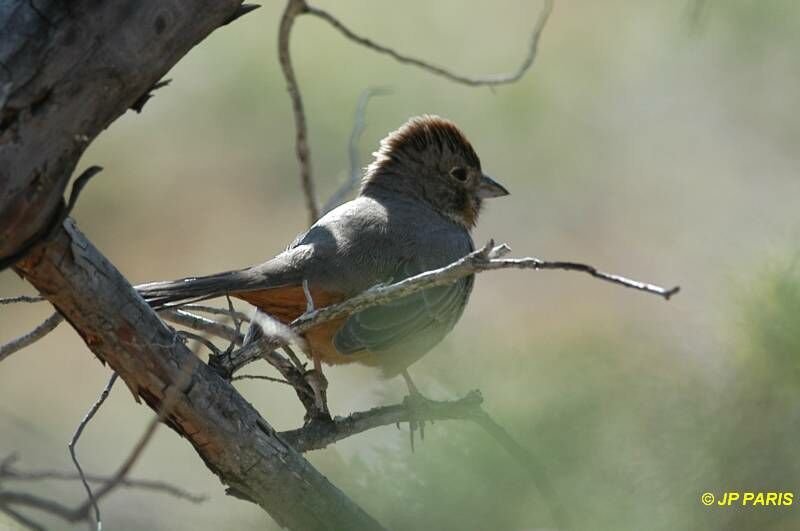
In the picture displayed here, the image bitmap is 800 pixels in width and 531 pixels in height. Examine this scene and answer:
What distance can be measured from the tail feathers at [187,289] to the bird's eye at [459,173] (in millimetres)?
1576

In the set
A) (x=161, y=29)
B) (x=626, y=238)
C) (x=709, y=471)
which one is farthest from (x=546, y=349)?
(x=626, y=238)

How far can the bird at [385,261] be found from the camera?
4.02 metres

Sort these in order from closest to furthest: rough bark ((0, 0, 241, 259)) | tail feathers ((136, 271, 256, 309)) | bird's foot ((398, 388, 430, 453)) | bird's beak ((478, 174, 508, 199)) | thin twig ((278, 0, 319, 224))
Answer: rough bark ((0, 0, 241, 259)), bird's foot ((398, 388, 430, 453)), tail feathers ((136, 271, 256, 309)), thin twig ((278, 0, 319, 224)), bird's beak ((478, 174, 508, 199))

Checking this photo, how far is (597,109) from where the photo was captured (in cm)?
953

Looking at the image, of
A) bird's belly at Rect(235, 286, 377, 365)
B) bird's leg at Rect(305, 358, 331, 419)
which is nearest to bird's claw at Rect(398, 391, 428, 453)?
bird's leg at Rect(305, 358, 331, 419)

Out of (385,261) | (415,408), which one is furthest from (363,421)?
(385,261)

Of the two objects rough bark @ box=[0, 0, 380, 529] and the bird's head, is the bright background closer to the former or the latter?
rough bark @ box=[0, 0, 380, 529]

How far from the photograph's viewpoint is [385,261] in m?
4.35

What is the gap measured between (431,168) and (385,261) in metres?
0.95

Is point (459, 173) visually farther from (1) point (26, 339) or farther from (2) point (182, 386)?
(2) point (182, 386)

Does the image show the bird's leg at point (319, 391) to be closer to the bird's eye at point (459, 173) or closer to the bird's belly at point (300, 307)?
the bird's belly at point (300, 307)

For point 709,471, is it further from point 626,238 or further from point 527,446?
point 626,238

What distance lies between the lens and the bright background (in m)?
2.77

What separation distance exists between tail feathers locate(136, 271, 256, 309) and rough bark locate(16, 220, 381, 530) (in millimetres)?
894
